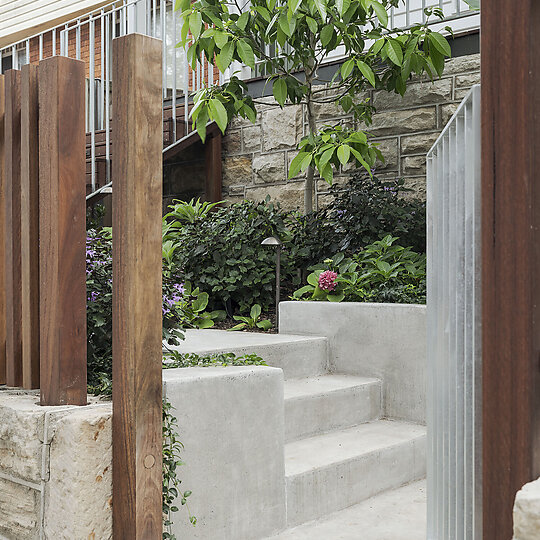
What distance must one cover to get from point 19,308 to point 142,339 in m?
0.56

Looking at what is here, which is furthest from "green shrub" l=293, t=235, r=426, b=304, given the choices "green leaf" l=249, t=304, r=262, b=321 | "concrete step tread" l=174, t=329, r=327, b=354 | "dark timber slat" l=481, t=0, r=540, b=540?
"dark timber slat" l=481, t=0, r=540, b=540

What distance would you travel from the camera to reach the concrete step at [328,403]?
10.2ft

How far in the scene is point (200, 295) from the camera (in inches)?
179

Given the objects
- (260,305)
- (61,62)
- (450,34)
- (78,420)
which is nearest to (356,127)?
(450,34)

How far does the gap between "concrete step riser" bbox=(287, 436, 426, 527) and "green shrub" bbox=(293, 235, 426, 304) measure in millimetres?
922

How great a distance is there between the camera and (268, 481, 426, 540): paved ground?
2572 mm

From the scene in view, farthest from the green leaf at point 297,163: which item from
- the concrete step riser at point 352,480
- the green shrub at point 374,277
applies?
the concrete step riser at point 352,480

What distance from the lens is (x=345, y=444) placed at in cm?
307

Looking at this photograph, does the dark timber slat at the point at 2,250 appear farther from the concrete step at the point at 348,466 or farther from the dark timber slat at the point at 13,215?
the concrete step at the point at 348,466

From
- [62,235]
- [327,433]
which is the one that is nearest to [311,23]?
[327,433]

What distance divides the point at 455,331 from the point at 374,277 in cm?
229

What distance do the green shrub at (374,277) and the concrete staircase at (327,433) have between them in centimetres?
41

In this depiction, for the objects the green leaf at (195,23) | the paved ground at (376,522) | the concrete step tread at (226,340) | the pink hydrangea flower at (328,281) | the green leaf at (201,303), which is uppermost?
the green leaf at (195,23)

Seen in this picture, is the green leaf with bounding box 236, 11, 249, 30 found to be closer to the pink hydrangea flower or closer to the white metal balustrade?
the white metal balustrade
